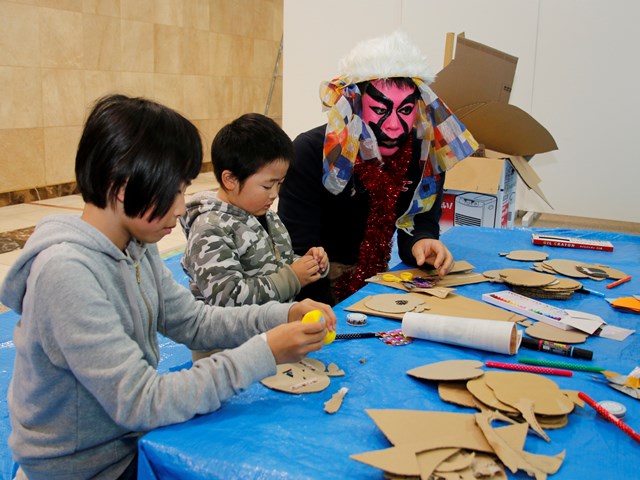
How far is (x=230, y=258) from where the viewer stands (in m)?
1.36

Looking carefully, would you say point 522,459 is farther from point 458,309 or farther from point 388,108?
point 388,108

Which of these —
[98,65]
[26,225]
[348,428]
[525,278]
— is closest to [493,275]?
[525,278]

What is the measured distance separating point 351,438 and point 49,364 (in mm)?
443

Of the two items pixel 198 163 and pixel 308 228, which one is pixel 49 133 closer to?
pixel 308 228

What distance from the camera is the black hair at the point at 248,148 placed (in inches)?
55.3

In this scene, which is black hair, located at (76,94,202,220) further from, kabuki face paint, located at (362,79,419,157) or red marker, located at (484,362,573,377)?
kabuki face paint, located at (362,79,419,157)

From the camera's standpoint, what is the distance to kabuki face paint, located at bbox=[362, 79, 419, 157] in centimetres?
175

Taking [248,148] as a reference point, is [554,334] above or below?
below

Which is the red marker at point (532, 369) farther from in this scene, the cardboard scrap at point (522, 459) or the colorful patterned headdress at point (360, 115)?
the colorful patterned headdress at point (360, 115)

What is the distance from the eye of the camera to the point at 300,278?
1472mm

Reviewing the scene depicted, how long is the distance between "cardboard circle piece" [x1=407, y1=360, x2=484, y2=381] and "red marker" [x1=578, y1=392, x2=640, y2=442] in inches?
5.7

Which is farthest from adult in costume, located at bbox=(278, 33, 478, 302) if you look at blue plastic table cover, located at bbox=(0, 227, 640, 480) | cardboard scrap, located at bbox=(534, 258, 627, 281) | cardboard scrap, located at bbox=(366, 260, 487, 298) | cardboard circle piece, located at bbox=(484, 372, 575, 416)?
cardboard circle piece, located at bbox=(484, 372, 575, 416)

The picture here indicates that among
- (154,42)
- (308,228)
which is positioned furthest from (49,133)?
(308,228)

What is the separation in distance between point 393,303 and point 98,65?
4325 mm
